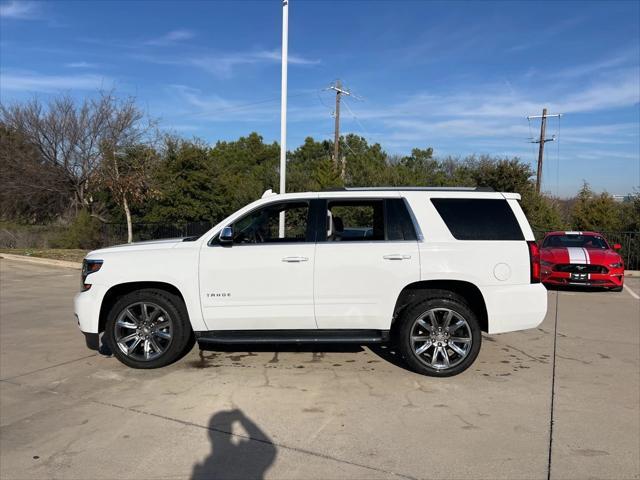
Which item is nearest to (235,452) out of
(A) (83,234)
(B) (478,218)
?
(B) (478,218)

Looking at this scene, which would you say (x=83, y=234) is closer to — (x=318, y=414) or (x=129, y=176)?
(x=129, y=176)

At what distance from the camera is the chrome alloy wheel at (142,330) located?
5383 millimetres

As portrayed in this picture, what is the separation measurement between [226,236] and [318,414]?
1994 millimetres

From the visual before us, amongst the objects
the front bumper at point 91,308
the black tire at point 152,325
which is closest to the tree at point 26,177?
the front bumper at point 91,308

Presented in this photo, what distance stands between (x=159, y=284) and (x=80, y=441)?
1.89 metres

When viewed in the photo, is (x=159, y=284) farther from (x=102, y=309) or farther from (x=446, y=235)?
(x=446, y=235)

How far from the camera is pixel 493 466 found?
348cm

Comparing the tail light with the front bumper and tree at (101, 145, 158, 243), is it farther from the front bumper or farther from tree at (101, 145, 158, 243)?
tree at (101, 145, 158, 243)

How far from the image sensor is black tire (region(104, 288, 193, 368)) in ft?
17.5

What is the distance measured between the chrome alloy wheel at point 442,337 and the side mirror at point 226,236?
207 cm

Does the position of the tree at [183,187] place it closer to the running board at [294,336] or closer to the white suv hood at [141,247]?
the white suv hood at [141,247]

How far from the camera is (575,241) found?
12.5m

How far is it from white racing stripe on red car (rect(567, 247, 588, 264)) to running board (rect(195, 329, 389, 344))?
767cm

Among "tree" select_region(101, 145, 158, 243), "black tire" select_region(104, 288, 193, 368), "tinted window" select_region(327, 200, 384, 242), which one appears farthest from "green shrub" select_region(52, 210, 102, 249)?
"tinted window" select_region(327, 200, 384, 242)
